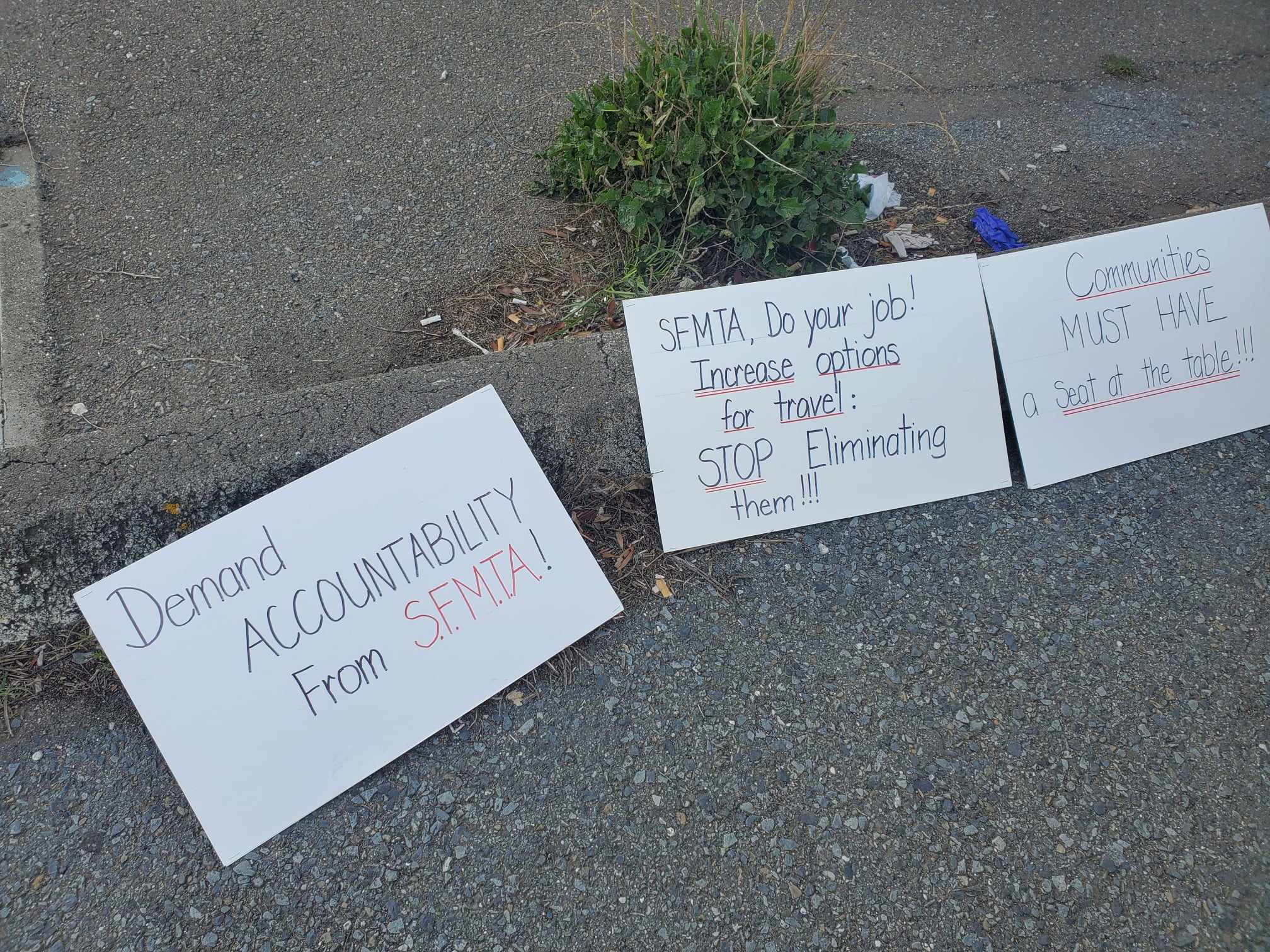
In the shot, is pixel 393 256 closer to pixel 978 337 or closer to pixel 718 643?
pixel 718 643

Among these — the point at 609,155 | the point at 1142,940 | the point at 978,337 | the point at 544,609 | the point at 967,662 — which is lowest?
the point at 1142,940

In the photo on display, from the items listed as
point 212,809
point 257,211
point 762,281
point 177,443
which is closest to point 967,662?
point 762,281

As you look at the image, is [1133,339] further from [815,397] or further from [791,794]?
[791,794]

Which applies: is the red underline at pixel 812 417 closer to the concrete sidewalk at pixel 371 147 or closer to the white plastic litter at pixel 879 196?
the white plastic litter at pixel 879 196

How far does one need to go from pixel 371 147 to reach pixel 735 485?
5.58ft

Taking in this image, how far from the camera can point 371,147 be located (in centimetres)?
264

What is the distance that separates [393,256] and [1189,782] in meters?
2.36

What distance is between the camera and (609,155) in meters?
2.29

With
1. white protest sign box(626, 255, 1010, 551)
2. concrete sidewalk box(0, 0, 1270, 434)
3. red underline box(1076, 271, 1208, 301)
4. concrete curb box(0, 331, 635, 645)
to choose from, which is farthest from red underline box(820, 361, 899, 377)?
concrete sidewalk box(0, 0, 1270, 434)

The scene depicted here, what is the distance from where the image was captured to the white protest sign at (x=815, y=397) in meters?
1.95

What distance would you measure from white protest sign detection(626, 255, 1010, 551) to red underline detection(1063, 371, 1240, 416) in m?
0.26

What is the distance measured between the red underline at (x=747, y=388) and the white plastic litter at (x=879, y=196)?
2.82 feet

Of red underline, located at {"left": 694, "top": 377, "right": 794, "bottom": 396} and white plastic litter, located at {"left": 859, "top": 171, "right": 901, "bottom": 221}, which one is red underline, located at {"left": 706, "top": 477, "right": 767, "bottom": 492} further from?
white plastic litter, located at {"left": 859, "top": 171, "right": 901, "bottom": 221}

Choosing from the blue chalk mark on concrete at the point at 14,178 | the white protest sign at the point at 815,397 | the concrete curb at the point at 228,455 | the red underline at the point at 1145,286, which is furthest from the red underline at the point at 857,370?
the blue chalk mark on concrete at the point at 14,178
